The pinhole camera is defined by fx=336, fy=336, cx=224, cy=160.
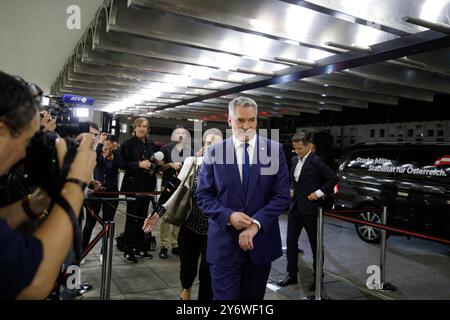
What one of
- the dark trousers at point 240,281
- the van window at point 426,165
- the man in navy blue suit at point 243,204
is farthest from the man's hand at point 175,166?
the van window at point 426,165

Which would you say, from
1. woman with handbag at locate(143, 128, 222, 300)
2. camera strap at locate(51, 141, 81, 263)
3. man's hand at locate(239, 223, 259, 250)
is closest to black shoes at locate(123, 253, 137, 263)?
woman with handbag at locate(143, 128, 222, 300)

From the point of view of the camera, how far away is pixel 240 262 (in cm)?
214

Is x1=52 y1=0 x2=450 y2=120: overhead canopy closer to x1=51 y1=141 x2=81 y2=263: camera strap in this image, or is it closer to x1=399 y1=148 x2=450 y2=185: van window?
x1=399 y1=148 x2=450 y2=185: van window

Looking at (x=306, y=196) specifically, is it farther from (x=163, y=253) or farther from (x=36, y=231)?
(x=36, y=231)

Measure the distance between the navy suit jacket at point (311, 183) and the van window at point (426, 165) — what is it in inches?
102

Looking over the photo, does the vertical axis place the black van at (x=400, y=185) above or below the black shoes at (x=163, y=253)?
above

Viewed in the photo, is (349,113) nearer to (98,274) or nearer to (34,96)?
(98,274)

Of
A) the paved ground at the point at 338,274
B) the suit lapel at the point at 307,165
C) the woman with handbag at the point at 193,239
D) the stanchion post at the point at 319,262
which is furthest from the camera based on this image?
the suit lapel at the point at 307,165

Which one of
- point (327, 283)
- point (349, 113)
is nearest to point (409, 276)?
point (327, 283)

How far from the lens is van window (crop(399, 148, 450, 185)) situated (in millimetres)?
5500

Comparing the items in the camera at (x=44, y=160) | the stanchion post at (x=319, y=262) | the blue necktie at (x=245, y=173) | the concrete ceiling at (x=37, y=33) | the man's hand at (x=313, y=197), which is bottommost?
the stanchion post at (x=319, y=262)

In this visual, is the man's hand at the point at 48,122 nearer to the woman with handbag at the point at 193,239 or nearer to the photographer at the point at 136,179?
the woman with handbag at the point at 193,239

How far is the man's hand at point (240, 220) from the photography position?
80.0 inches

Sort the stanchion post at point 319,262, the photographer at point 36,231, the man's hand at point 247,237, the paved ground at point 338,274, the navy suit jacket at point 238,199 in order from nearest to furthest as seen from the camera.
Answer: the photographer at point 36,231
the man's hand at point 247,237
the navy suit jacket at point 238,199
the stanchion post at point 319,262
the paved ground at point 338,274
